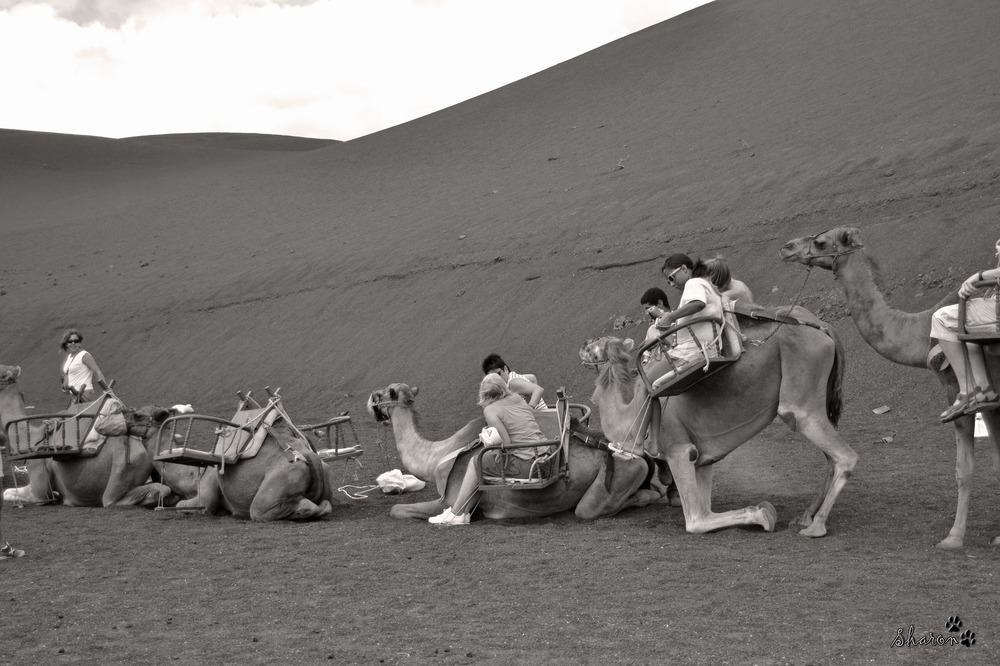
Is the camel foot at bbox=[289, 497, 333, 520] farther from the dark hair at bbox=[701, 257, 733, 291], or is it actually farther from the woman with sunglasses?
the dark hair at bbox=[701, 257, 733, 291]

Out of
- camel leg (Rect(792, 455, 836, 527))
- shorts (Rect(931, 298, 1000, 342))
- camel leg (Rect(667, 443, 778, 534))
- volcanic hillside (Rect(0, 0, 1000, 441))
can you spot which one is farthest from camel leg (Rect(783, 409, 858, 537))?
volcanic hillside (Rect(0, 0, 1000, 441))

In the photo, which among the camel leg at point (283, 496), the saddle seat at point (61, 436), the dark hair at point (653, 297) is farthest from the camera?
the saddle seat at point (61, 436)

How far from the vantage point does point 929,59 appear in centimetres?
3347

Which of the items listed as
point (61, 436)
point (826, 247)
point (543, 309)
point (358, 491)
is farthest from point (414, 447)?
point (543, 309)

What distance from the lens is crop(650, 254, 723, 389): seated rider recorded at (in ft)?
27.6

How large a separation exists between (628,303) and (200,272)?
18532 mm

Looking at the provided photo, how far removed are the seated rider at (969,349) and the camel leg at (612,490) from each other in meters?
2.80

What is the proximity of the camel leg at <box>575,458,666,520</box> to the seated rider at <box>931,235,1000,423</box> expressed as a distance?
2798 millimetres

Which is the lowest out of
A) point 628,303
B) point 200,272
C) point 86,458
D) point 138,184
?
point 86,458

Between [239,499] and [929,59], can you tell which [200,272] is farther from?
[239,499]

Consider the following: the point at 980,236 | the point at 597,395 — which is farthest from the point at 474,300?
the point at 597,395

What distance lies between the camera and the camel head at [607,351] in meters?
9.58

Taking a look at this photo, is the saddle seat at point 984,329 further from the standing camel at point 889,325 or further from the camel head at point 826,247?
the camel head at point 826,247

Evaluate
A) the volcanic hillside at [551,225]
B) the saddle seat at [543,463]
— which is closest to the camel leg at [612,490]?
the saddle seat at [543,463]
